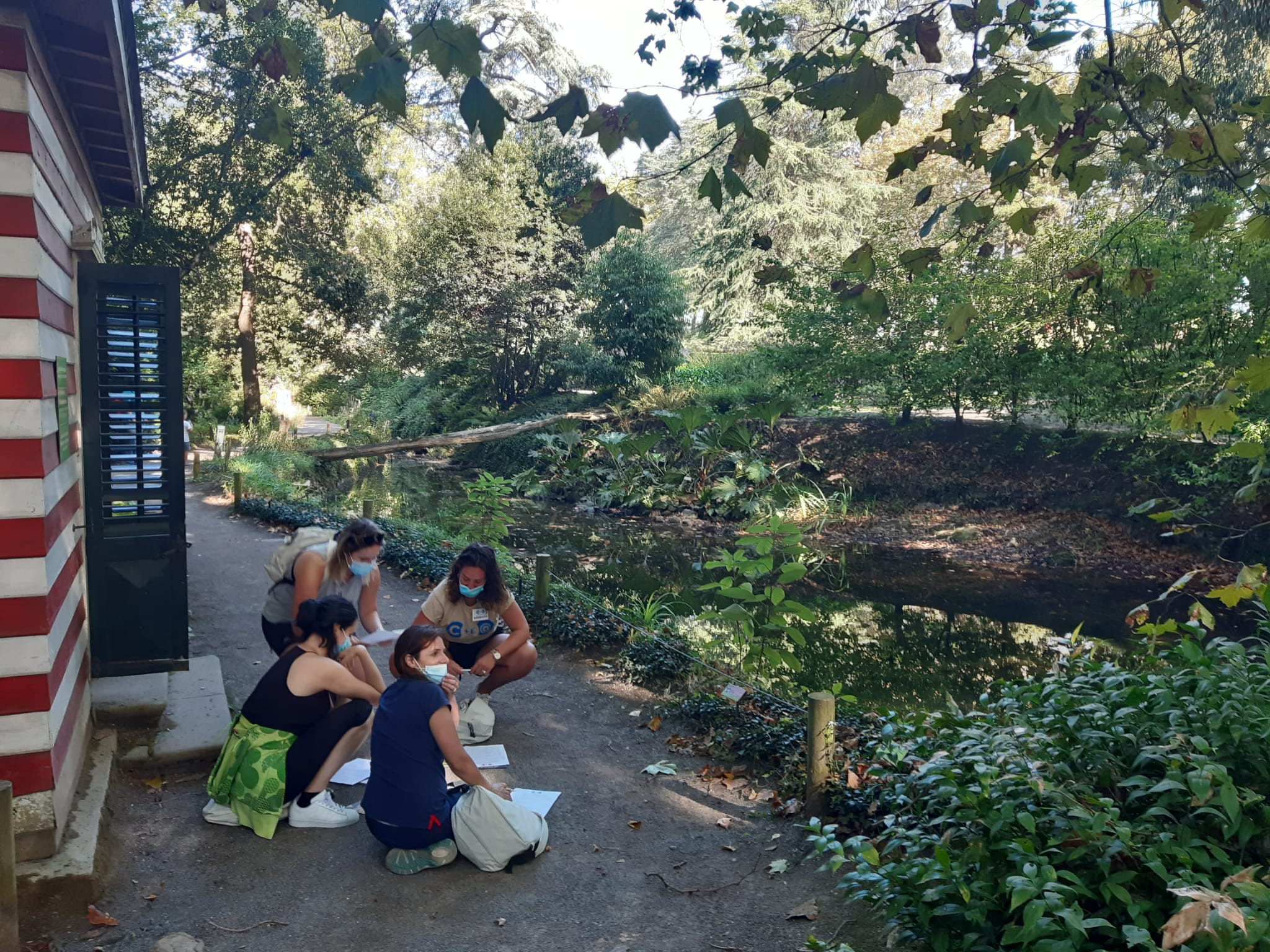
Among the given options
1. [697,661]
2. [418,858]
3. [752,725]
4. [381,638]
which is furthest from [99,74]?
[697,661]

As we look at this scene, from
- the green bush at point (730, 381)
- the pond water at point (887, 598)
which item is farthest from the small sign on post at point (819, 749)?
the green bush at point (730, 381)

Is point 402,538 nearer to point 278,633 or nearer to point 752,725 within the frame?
point 278,633

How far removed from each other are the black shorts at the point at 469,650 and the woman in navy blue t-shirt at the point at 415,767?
181 centimetres

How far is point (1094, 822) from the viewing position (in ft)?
9.48

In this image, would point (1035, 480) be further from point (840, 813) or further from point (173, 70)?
point (173, 70)

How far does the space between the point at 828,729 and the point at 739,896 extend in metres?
0.99

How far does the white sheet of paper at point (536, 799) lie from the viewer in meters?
4.87

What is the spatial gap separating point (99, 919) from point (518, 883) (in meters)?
1.71

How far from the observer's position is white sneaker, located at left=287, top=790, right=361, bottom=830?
4.56m

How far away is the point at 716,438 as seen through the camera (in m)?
19.0

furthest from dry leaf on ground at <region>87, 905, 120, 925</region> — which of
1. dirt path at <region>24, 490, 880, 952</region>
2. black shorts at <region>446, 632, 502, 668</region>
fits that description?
black shorts at <region>446, 632, 502, 668</region>

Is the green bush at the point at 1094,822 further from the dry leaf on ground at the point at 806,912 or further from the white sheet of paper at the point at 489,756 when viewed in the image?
the white sheet of paper at the point at 489,756

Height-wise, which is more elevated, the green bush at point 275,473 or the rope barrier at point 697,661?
the green bush at point 275,473

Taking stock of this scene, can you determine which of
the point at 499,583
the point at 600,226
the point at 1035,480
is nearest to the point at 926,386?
the point at 1035,480
